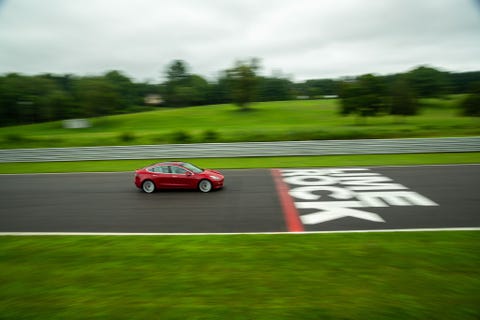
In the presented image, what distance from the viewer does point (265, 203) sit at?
10688 millimetres

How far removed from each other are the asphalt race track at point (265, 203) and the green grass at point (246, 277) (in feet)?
3.40

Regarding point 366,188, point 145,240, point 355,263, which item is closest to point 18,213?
point 145,240

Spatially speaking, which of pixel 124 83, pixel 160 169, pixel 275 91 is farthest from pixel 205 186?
pixel 124 83

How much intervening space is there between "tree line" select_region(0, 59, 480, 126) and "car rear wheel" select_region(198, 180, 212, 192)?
2555cm

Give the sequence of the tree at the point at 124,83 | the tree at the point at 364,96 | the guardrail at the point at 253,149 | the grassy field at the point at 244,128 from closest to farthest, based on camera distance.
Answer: the guardrail at the point at 253,149, the grassy field at the point at 244,128, the tree at the point at 364,96, the tree at the point at 124,83

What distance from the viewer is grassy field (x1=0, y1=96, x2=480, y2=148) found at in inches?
943

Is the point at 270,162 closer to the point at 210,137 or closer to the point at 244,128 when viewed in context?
the point at 210,137

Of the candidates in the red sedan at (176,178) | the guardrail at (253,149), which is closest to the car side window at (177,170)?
the red sedan at (176,178)

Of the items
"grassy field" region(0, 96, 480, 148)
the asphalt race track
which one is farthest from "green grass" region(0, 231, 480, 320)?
"grassy field" region(0, 96, 480, 148)

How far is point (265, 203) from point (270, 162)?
7957 millimetres

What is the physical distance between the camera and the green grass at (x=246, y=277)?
4836 millimetres

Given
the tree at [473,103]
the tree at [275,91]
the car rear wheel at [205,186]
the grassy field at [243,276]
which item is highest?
the tree at [275,91]

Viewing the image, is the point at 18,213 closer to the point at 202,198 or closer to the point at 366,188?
the point at 202,198

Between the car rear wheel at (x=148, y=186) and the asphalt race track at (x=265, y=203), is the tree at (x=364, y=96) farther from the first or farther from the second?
the car rear wheel at (x=148, y=186)
